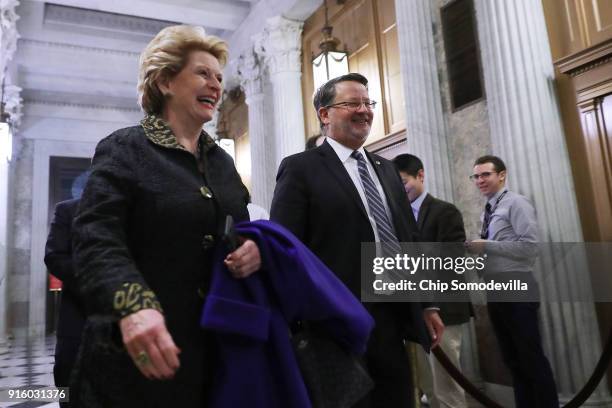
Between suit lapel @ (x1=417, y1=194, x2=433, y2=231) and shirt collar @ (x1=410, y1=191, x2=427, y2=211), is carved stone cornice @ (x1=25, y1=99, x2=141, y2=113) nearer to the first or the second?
shirt collar @ (x1=410, y1=191, x2=427, y2=211)

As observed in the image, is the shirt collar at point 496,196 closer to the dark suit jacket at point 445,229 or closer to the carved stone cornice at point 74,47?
the dark suit jacket at point 445,229

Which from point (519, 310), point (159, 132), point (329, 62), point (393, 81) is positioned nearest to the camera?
point (159, 132)

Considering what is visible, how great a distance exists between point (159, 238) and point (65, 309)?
134 cm

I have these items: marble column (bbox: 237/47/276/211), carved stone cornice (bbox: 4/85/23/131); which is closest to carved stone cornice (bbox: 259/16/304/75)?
marble column (bbox: 237/47/276/211)

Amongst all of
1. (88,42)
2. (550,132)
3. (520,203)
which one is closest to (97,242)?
(520,203)

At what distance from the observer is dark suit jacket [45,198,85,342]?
7.22 feet

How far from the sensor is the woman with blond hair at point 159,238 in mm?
1043

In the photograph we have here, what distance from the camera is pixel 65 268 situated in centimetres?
225

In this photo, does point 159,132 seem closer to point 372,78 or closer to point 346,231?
point 346,231

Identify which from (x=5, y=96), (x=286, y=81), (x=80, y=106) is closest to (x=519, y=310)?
(x=286, y=81)

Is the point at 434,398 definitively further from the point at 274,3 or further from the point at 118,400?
the point at 274,3

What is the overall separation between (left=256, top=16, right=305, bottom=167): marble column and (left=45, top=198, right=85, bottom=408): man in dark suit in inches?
232

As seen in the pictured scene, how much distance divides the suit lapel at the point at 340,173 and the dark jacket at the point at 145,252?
738 millimetres

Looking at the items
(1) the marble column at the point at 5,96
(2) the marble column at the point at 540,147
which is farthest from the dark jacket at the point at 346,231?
(1) the marble column at the point at 5,96
